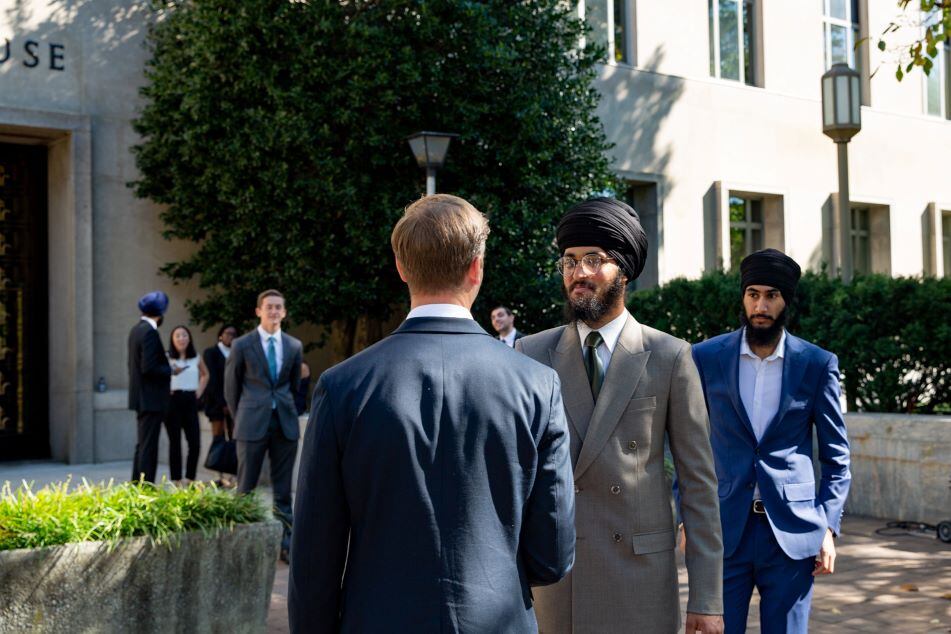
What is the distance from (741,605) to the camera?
13.6ft

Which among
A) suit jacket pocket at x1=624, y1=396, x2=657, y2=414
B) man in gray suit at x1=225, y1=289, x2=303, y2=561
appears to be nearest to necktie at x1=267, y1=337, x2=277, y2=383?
man in gray suit at x1=225, y1=289, x2=303, y2=561

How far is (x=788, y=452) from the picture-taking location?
4.25 metres

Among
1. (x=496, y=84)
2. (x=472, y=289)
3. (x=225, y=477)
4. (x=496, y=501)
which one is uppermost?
(x=496, y=84)

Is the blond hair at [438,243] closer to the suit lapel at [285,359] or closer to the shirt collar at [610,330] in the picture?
the shirt collar at [610,330]

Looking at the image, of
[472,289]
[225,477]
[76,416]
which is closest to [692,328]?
[225,477]

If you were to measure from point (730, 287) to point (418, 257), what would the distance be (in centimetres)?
1029

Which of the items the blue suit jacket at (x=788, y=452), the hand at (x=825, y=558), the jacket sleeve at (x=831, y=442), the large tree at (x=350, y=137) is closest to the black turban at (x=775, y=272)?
the blue suit jacket at (x=788, y=452)

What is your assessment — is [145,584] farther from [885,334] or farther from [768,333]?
[885,334]

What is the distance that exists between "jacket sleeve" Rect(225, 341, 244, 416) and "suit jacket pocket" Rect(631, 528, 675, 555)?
5.79 meters

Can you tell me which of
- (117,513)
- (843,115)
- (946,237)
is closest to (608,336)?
(117,513)

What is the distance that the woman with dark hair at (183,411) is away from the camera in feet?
38.0

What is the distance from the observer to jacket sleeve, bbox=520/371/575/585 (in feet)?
8.20

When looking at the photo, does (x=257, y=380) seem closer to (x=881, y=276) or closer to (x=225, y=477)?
(x=225, y=477)

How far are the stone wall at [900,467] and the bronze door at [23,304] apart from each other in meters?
10.8
